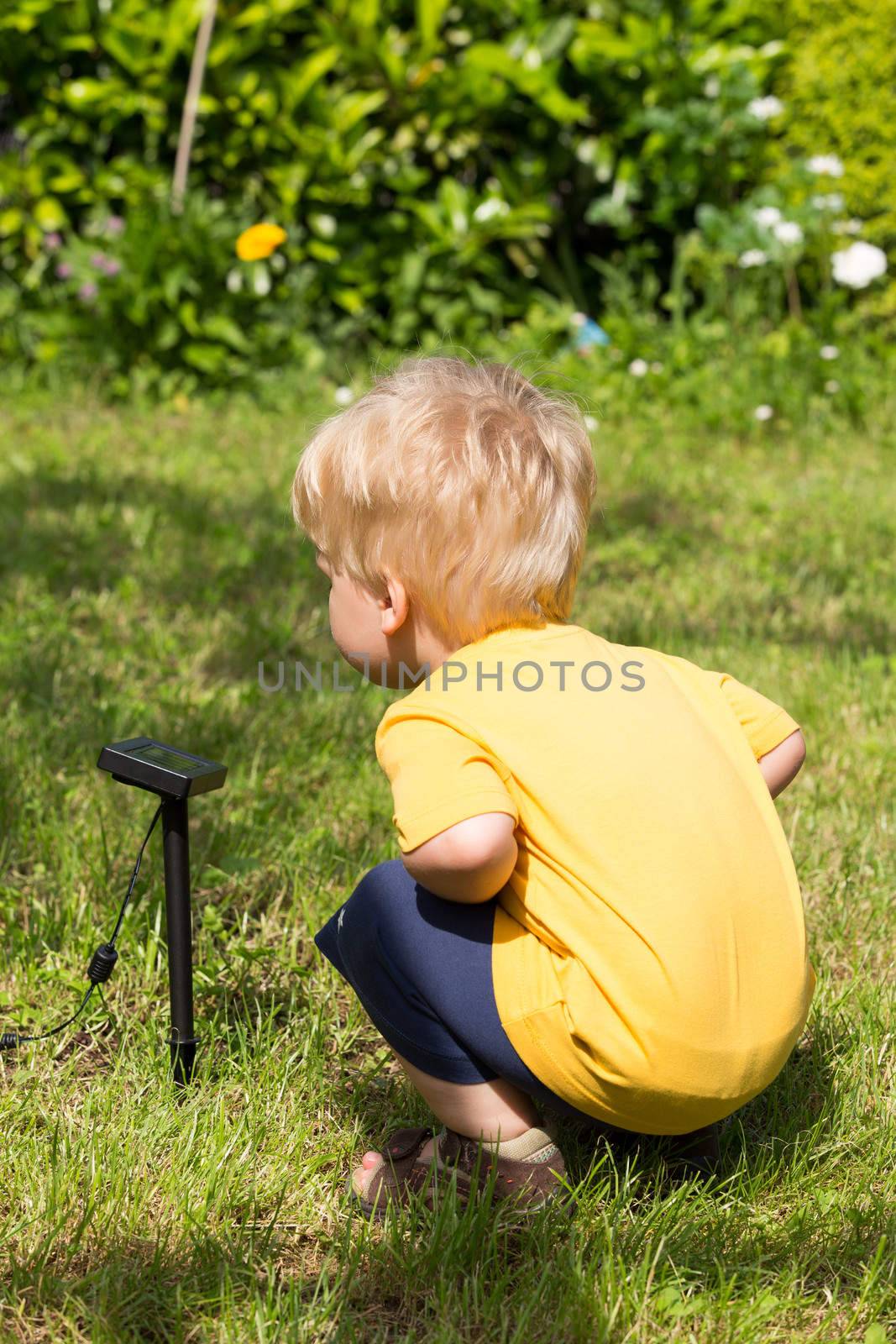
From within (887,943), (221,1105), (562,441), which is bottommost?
(887,943)

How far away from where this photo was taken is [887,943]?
2.39m

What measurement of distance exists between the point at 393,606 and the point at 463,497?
0.18 meters

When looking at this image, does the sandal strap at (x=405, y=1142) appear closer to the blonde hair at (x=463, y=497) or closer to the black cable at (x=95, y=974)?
the black cable at (x=95, y=974)

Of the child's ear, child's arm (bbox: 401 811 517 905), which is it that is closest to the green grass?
child's arm (bbox: 401 811 517 905)

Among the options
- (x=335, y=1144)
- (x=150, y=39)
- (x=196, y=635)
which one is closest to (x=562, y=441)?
(x=335, y=1144)

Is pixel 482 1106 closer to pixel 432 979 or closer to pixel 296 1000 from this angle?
pixel 432 979

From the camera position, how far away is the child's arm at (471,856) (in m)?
1.55

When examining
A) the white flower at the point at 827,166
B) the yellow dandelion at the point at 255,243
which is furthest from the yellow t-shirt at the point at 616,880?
the white flower at the point at 827,166

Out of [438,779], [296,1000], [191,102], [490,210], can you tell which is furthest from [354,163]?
[438,779]

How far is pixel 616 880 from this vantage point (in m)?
1.60

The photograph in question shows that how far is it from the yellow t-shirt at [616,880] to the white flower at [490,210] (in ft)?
16.1

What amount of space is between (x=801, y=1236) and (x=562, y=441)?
3.41 ft

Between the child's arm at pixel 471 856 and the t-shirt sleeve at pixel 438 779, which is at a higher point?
the t-shirt sleeve at pixel 438 779

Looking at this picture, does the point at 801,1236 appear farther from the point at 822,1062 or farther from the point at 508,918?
the point at 508,918
